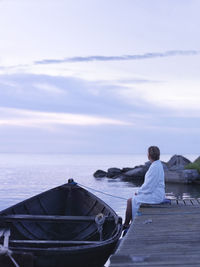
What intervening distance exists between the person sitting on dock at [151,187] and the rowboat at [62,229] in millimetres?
597

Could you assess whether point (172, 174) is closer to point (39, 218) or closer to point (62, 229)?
point (62, 229)

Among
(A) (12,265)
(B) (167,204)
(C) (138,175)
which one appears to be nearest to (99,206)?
(B) (167,204)

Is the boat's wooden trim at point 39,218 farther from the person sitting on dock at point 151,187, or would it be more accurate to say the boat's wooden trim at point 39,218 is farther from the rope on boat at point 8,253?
the rope on boat at point 8,253

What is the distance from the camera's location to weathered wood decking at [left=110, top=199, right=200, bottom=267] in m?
5.85

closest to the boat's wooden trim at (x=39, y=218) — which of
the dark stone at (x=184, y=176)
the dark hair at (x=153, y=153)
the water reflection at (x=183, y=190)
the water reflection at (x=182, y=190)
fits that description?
the dark hair at (x=153, y=153)

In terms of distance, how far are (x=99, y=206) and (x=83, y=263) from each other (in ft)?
13.0

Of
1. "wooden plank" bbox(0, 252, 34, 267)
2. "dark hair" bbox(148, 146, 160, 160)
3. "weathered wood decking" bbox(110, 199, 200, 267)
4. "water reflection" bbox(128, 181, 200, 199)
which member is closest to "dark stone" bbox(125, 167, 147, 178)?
"water reflection" bbox(128, 181, 200, 199)

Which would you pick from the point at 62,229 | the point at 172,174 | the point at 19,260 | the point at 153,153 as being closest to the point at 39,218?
the point at 62,229

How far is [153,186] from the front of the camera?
1005cm

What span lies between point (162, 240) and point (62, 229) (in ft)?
14.5

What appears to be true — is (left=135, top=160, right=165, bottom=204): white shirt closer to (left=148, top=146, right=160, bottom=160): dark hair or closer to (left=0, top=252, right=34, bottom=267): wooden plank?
(left=148, top=146, right=160, bottom=160): dark hair

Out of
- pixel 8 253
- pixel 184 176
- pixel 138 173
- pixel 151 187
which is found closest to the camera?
pixel 8 253

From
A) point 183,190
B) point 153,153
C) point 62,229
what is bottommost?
point 183,190

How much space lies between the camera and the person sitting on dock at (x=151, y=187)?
10039mm
